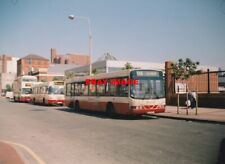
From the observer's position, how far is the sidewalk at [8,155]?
7359 millimetres

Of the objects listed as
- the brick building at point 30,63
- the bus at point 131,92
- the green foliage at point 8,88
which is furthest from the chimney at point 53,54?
the bus at point 131,92

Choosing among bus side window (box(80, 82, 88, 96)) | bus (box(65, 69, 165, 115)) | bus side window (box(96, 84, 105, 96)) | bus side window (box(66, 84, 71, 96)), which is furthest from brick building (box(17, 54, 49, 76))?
bus (box(65, 69, 165, 115))

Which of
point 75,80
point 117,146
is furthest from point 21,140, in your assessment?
point 75,80

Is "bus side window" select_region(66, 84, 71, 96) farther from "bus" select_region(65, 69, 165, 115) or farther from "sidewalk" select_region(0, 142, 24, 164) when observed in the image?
"sidewalk" select_region(0, 142, 24, 164)

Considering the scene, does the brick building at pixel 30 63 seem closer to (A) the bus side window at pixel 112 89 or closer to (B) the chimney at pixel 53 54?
(B) the chimney at pixel 53 54

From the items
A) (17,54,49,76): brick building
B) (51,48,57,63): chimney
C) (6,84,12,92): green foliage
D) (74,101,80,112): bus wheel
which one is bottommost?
(74,101,80,112): bus wheel

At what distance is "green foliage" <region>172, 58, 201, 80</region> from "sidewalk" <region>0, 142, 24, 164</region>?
1987 cm

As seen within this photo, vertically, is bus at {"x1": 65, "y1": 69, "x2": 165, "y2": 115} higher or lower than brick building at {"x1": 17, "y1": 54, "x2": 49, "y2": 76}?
lower

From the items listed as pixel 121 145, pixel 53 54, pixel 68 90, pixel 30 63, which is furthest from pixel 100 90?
pixel 53 54

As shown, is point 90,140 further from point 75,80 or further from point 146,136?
point 75,80

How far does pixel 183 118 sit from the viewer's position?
1744 cm

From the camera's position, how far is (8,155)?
8.12 meters

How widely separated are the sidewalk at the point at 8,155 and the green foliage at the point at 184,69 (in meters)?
19.9

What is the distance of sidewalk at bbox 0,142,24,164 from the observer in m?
7.36
